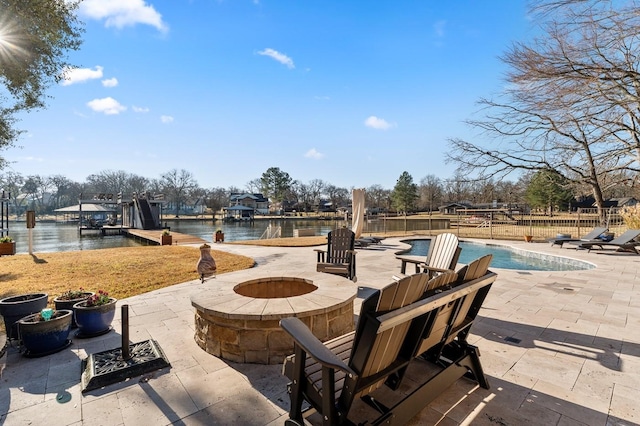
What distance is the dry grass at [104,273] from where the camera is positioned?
5.00m

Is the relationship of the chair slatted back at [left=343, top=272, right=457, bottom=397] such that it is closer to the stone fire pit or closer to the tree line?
the stone fire pit

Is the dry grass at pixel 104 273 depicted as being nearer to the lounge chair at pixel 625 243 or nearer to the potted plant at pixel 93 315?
the potted plant at pixel 93 315

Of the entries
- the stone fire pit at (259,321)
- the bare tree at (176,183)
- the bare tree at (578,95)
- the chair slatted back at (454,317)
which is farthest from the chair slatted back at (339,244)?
the bare tree at (176,183)

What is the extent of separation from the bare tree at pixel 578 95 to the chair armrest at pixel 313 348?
5.58 metres

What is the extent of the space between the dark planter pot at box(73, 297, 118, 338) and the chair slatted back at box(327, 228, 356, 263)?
3.25 meters

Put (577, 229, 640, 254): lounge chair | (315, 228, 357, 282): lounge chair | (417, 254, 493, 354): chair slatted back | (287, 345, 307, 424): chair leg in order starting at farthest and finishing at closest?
(577, 229, 640, 254): lounge chair < (315, 228, 357, 282): lounge chair < (417, 254, 493, 354): chair slatted back < (287, 345, 307, 424): chair leg

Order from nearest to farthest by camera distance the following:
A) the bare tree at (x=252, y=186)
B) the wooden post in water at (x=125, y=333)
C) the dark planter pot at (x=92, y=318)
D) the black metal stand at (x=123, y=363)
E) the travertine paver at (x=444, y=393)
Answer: the travertine paver at (x=444, y=393)
the black metal stand at (x=123, y=363)
the wooden post in water at (x=125, y=333)
the dark planter pot at (x=92, y=318)
the bare tree at (x=252, y=186)

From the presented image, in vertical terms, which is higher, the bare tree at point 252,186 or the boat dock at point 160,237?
the bare tree at point 252,186

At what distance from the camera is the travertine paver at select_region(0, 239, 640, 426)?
183 cm

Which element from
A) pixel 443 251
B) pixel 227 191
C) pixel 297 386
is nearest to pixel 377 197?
pixel 227 191

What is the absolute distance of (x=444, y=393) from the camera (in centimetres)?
209

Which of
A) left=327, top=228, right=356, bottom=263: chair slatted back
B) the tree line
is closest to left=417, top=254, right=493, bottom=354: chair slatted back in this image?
left=327, top=228, right=356, bottom=263: chair slatted back

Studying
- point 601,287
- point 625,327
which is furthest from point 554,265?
point 625,327

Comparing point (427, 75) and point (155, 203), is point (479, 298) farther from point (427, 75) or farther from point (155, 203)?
point (155, 203)
